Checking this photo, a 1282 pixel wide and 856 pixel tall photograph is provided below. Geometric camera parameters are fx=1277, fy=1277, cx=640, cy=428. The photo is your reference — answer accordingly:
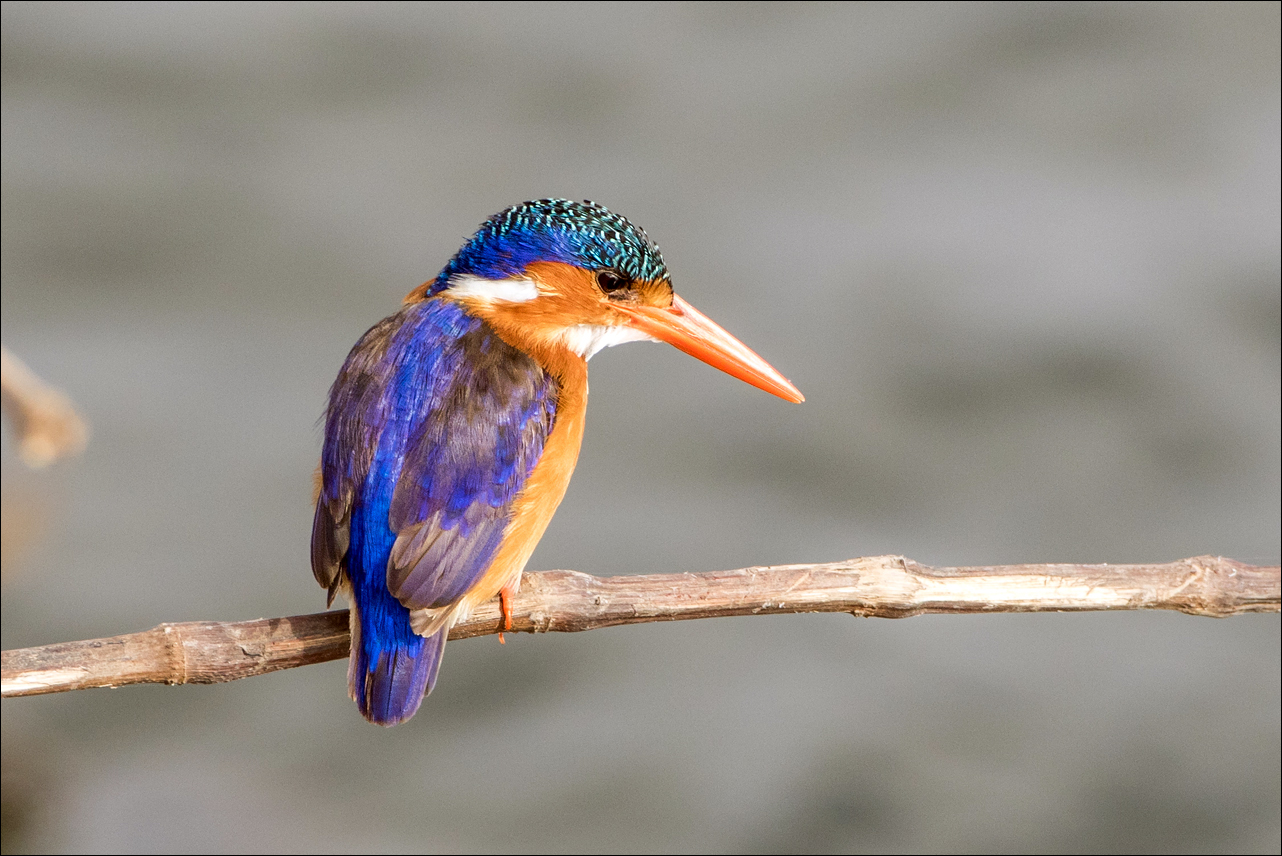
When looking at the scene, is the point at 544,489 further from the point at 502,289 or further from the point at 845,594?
the point at 845,594

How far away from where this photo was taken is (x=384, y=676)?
1.89 m

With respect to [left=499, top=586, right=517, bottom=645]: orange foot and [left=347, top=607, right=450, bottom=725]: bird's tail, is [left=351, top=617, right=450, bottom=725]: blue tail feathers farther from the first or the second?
[left=499, top=586, right=517, bottom=645]: orange foot

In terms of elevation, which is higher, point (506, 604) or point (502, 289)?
point (502, 289)

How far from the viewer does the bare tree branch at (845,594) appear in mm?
1905

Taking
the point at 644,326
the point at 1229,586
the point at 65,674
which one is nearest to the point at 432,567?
the point at 65,674

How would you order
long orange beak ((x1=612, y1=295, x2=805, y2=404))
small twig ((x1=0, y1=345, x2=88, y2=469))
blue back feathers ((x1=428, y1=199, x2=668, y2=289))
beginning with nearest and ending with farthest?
small twig ((x1=0, y1=345, x2=88, y2=469)) < blue back feathers ((x1=428, y1=199, x2=668, y2=289)) < long orange beak ((x1=612, y1=295, x2=805, y2=404))

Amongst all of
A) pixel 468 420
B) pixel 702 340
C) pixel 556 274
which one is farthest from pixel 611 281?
pixel 468 420

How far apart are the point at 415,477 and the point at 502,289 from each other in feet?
1.36

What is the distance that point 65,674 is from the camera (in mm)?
1653

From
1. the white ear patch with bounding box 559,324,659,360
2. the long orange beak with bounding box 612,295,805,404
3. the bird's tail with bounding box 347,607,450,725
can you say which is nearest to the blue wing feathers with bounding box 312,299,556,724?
the bird's tail with bounding box 347,607,450,725

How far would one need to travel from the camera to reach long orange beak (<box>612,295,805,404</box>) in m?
2.32

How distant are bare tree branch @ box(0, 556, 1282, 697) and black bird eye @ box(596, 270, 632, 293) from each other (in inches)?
21.0

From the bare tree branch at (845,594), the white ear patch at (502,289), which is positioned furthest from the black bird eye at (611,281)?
the bare tree branch at (845,594)

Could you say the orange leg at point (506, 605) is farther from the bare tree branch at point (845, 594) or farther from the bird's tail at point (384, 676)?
the bird's tail at point (384, 676)
